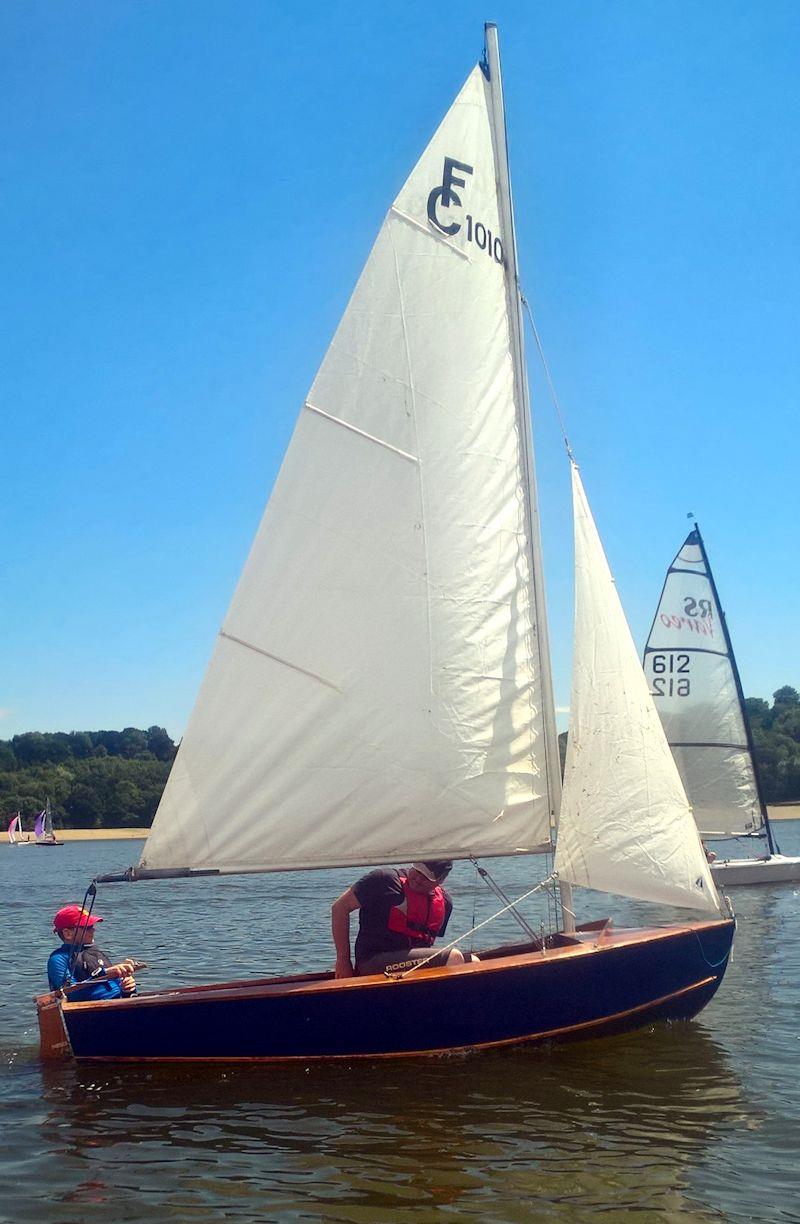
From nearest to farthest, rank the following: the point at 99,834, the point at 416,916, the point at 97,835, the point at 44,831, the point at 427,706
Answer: the point at 416,916, the point at 427,706, the point at 44,831, the point at 97,835, the point at 99,834

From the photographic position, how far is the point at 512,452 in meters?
9.71

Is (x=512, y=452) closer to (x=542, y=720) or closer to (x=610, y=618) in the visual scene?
(x=610, y=618)

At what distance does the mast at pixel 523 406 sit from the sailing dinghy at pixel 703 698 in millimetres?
17904

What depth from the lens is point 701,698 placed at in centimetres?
2692

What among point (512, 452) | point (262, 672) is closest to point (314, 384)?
point (512, 452)

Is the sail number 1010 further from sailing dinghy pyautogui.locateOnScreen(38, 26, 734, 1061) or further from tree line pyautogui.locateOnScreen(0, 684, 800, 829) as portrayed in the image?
tree line pyautogui.locateOnScreen(0, 684, 800, 829)

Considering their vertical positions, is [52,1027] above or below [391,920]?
below

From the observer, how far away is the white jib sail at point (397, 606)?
29.2ft

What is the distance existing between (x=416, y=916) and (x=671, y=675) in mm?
19209

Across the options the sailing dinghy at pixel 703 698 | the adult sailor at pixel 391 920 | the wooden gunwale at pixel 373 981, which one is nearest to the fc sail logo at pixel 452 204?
the adult sailor at pixel 391 920

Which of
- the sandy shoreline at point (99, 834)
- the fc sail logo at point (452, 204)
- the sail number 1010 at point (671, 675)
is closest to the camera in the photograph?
the fc sail logo at point (452, 204)

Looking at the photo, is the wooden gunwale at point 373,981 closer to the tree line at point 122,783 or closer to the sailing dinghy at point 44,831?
the tree line at point 122,783

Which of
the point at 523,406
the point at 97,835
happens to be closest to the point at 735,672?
the point at 523,406

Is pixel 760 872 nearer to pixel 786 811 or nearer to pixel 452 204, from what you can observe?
pixel 452 204
